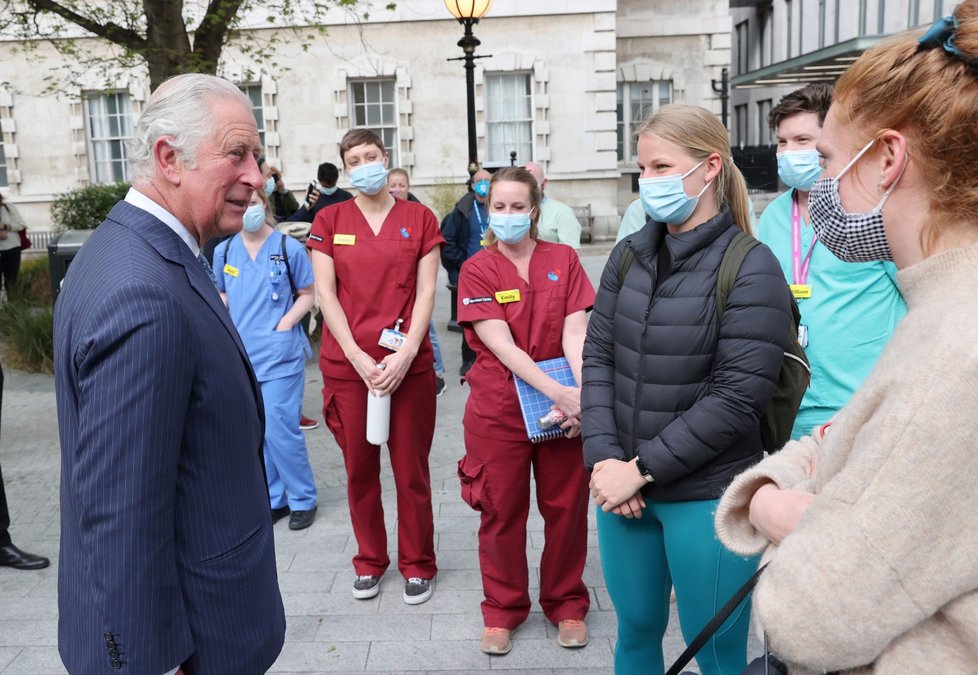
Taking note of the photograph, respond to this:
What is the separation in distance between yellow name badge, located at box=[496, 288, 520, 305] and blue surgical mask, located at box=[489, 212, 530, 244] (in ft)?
0.83

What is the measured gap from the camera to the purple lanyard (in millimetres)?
3432

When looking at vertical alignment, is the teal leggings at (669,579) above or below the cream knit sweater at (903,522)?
below

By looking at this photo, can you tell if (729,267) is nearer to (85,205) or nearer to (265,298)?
(265,298)

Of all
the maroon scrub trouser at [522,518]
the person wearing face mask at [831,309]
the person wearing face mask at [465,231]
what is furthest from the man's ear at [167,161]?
the person wearing face mask at [465,231]

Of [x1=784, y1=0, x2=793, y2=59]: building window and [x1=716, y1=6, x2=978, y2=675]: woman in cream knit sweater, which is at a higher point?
[x1=784, y1=0, x2=793, y2=59]: building window

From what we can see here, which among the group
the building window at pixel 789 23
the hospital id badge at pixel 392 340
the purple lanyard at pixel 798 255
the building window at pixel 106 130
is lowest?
the hospital id badge at pixel 392 340

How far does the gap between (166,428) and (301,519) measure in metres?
3.58

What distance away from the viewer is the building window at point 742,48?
40.0 m

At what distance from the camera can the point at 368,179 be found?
14.6 ft

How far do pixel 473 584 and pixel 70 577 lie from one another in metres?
2.72

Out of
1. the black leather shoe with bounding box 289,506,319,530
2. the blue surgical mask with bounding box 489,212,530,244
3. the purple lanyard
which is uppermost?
the blue surgical mask with bounding box 489,212,530,244

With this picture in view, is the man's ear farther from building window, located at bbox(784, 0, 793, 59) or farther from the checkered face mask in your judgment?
building window, located at bbox(784, 0, 793, 59)

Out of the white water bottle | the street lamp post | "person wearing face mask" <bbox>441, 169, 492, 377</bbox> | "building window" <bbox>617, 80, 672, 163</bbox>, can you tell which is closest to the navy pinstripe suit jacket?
the white water bottle

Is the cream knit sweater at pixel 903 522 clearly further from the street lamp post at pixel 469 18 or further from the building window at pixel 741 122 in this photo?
the building window at pixel 741 122
